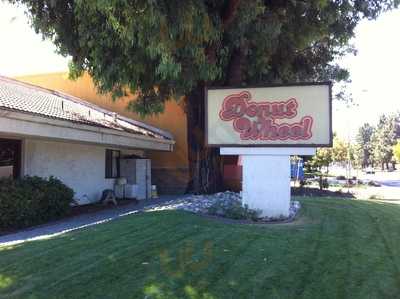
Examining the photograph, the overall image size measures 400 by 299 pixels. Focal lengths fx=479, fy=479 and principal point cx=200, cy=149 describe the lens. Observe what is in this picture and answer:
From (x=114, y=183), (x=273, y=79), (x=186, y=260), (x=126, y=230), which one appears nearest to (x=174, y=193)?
(x=114, y=183)

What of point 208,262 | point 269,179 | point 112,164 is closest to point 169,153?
point 112,164

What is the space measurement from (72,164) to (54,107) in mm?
2238

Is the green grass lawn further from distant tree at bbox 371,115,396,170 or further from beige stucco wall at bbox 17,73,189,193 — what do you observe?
distant tree at bbox 371,115,396,170

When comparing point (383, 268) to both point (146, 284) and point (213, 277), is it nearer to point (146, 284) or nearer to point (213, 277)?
point (213, 277)

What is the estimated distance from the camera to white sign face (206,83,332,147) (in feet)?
33.5

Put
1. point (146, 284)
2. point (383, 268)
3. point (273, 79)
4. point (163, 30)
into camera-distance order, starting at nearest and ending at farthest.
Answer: point (146, 284) < point (383, 268) < point (163, 30) < point (273, 79)

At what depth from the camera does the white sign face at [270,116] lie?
1022 centimetres

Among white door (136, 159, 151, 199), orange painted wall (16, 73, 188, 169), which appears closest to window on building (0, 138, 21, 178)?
white door (136, 159, 151, 199)

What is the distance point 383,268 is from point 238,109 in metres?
5.41

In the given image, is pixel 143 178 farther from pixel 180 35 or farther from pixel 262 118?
pixel 180 35

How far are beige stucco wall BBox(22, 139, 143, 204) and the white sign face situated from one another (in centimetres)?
682

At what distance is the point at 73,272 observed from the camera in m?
6.28

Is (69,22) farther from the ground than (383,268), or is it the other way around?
(69,22)

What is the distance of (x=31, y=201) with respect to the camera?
12.5 m
